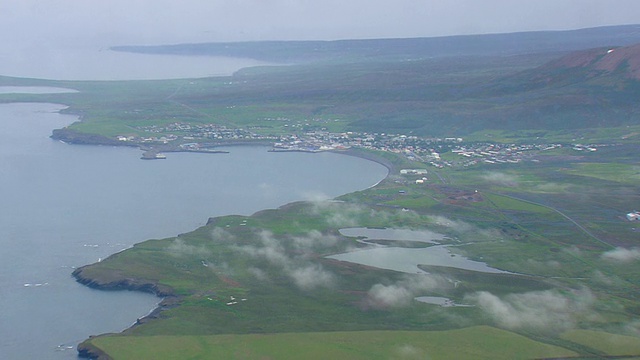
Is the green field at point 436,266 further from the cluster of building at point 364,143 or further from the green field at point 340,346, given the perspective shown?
the cluster of building at point 364,143

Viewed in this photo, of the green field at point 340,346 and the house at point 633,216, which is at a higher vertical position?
the green field at point 340,346

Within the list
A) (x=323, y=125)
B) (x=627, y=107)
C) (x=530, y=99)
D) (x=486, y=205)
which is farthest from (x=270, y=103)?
(x=486, y=205)

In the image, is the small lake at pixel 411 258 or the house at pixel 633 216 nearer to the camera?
the small lake at pixel 411 258

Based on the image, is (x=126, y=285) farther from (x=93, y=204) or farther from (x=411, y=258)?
(x=93, y=204)

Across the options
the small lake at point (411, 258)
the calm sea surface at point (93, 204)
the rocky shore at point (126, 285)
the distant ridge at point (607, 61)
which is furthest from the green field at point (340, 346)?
the distant ridge at point (607, 61)

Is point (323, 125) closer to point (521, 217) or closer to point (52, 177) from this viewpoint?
point (52, 177)

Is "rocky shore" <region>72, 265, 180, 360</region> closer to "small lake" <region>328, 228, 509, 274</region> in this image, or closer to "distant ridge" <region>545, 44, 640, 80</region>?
"small lake" <region>328, 228, 509, 274</region>

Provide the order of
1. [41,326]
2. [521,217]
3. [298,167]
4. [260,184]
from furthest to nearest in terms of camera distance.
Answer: [298,167]
[260,184]
[521,217]
[41,326]

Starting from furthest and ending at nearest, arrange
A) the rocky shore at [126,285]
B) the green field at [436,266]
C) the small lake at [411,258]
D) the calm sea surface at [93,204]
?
1. the small lake at [411,258]
2. the rocky shore at [126,285]
3. the calm sea surface at [93,204]
4. the green field at [436,266]
